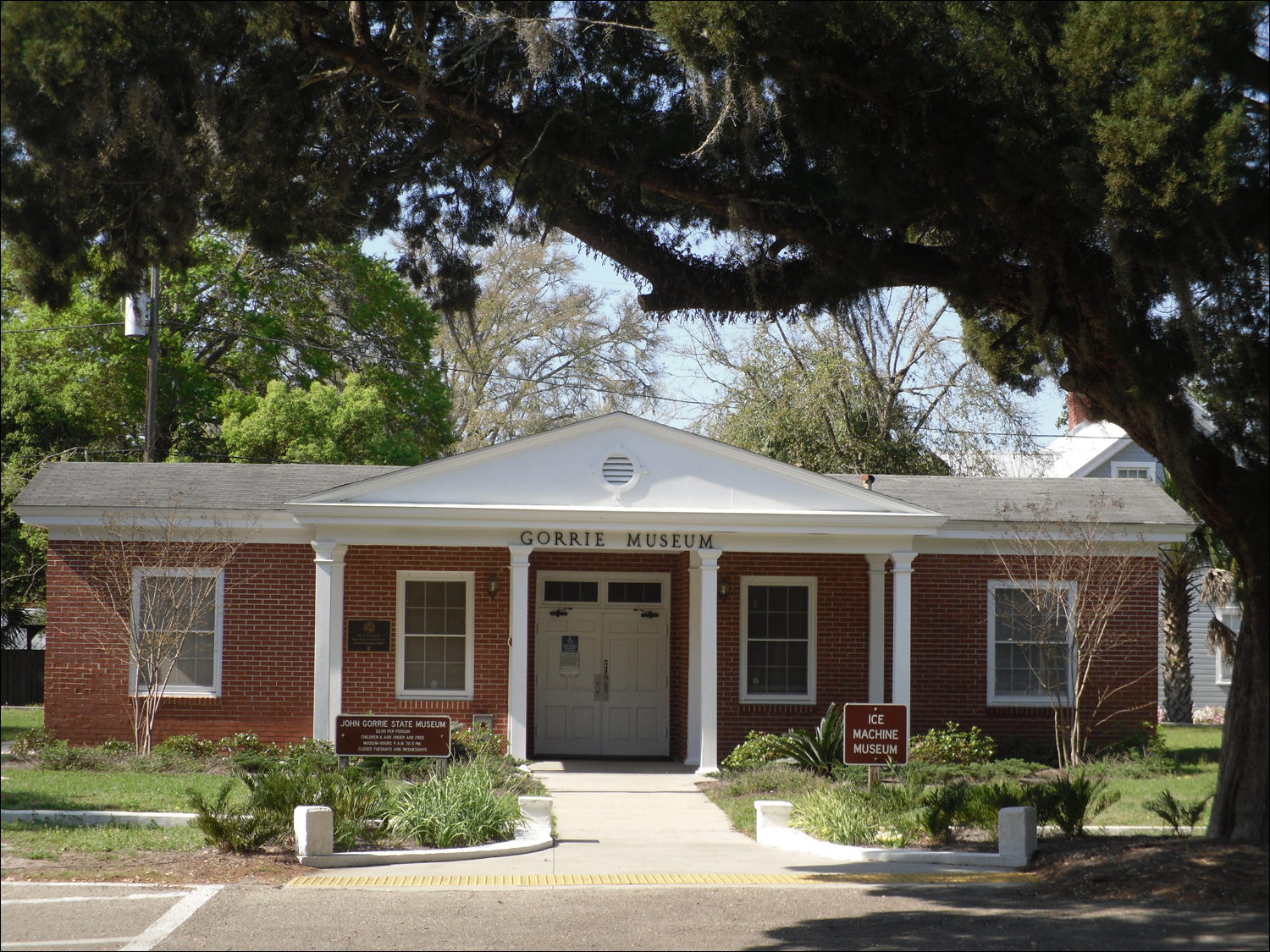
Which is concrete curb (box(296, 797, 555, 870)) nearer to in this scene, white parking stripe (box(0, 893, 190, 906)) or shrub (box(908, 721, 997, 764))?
white parking stripe (box(0, 893, 190, 906))

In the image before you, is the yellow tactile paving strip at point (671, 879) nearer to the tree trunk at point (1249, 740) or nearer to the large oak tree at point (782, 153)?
the tree trunk at point (1249, 740)

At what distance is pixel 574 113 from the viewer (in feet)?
31.3

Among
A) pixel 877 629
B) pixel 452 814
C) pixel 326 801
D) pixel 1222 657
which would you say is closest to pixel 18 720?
pixel 326 801

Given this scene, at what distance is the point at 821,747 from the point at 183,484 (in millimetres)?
9756

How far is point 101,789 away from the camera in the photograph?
13.4 m

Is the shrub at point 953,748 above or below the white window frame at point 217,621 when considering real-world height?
below

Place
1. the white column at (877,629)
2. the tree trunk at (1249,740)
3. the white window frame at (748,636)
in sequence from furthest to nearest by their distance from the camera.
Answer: the white window frame at (748,636) < the white column at (877,629) < the tree trunk at (1249,740)

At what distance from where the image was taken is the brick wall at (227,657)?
16.9 meters

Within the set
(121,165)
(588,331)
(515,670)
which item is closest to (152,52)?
(121,165)

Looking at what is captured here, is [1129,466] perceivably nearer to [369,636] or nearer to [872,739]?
[369,636]

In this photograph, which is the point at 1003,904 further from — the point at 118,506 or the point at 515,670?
the point at 118,506

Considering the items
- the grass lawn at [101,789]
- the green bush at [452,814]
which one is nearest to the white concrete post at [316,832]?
the green bush at [452,814]

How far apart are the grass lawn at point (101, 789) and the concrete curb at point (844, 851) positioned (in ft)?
18.2

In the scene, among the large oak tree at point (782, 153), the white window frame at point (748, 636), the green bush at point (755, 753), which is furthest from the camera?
the white window frame at point (748, 636)
